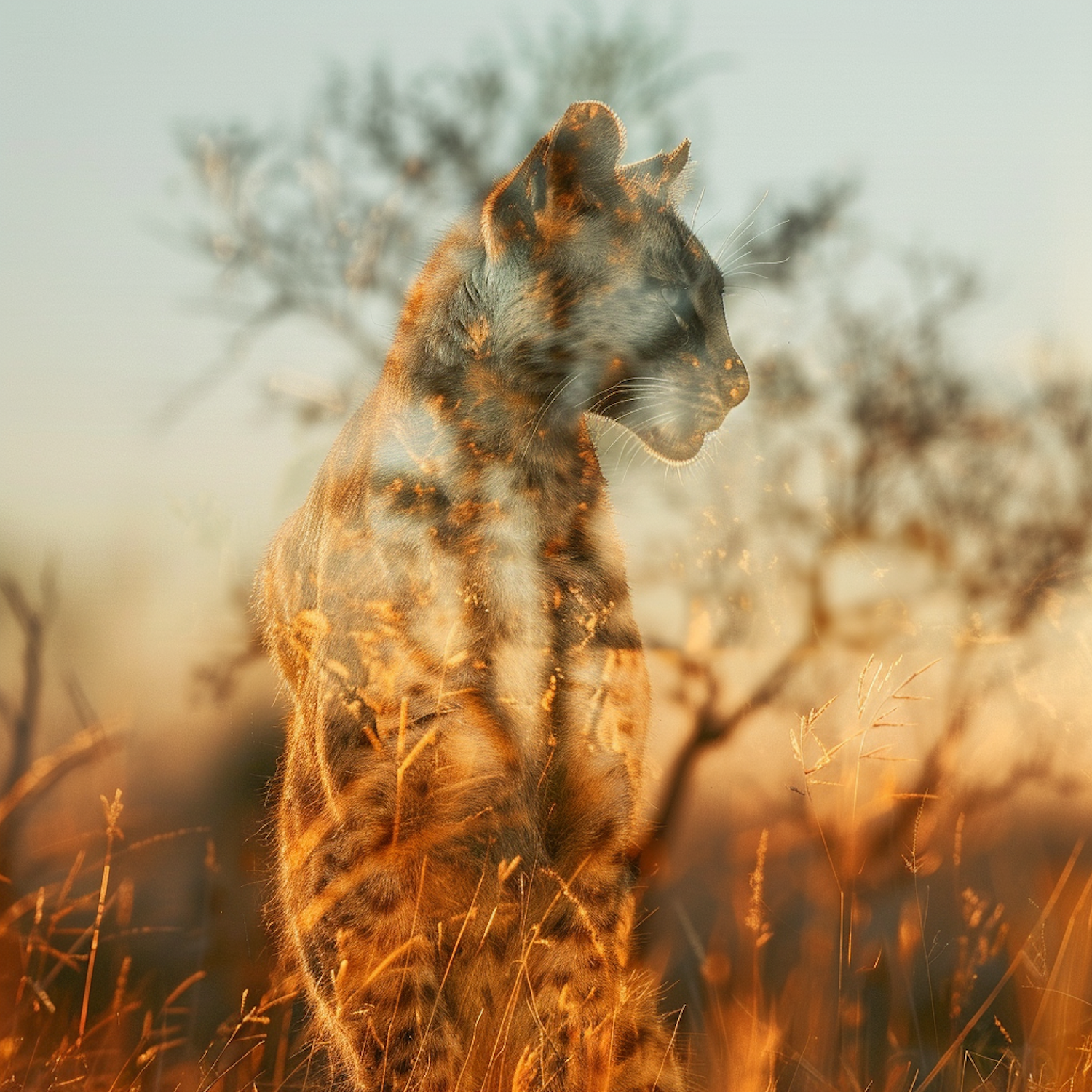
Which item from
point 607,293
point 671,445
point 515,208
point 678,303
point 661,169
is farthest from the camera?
point 661,169

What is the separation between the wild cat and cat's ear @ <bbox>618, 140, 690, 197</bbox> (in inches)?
5.9

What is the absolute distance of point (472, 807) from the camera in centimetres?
268

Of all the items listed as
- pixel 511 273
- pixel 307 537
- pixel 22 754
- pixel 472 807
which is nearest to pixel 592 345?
pixel 511 273

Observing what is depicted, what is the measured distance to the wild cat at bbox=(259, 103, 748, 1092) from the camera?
2.60m

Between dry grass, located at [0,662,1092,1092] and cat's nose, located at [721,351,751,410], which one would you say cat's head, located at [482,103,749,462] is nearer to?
→ cat's nose, located at [721,351,751,410]

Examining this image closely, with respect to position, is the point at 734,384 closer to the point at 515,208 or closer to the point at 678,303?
the point at 678,303

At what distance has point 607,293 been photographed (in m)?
2.88

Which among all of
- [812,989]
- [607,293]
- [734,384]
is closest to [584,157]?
[607,293]

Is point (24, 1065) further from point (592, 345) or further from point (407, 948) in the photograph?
point (592, 345)

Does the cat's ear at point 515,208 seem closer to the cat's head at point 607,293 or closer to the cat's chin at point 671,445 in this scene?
the cat's head at point 607,293

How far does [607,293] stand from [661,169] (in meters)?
0.71

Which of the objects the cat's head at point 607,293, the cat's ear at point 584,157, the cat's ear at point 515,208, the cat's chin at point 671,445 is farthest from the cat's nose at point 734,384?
the cat's ear at point 515,208

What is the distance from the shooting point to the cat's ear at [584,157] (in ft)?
8.78

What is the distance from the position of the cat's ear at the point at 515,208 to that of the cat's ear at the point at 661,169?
0.58 meters
